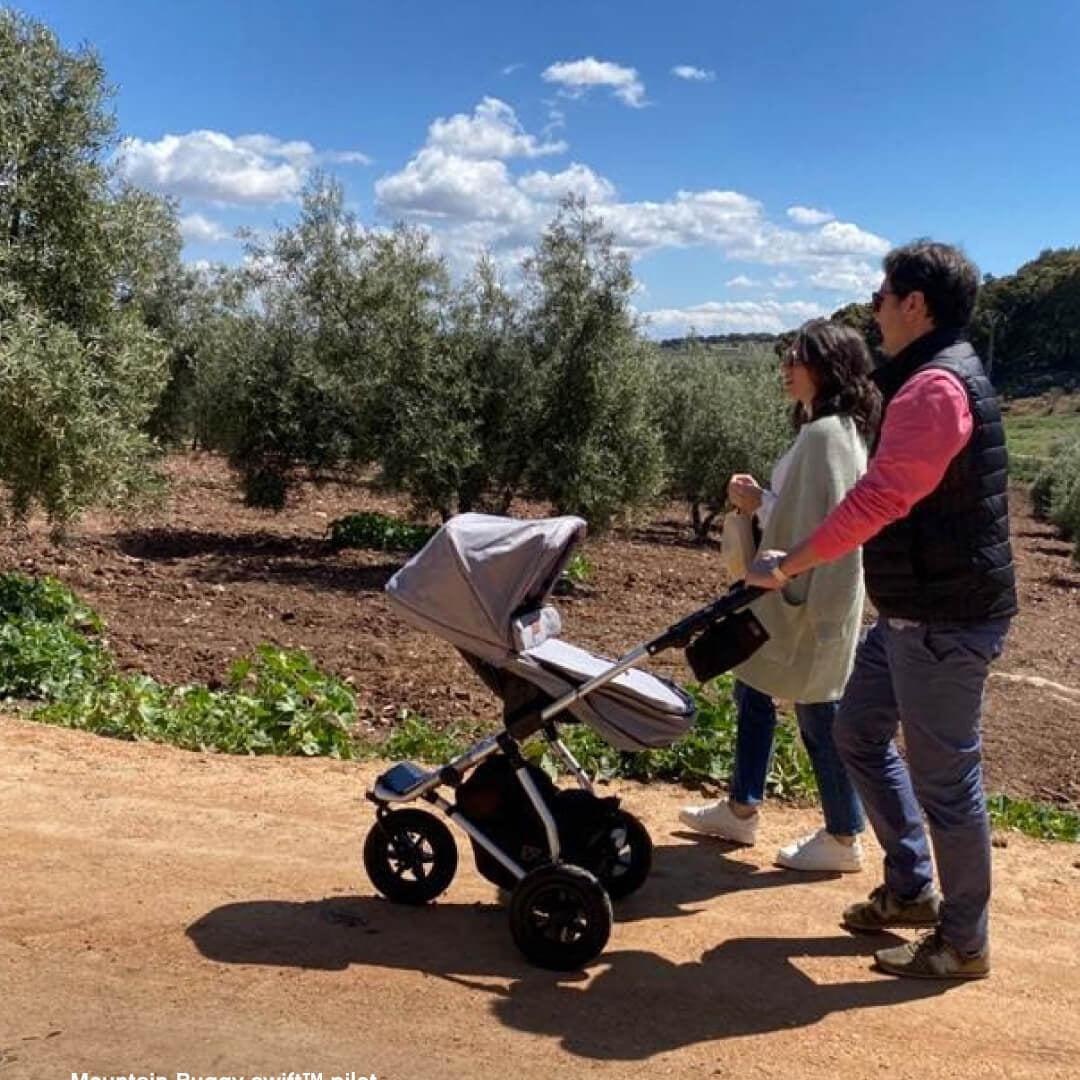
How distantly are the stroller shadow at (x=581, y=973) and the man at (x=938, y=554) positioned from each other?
344 mm

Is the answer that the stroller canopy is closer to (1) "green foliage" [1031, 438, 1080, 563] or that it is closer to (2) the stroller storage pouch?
(2) the stroller storage pouch

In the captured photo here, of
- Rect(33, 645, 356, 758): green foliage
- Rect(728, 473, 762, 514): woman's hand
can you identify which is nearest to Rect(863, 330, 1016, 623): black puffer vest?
Rect(728, 473, 762, 514): woman's hand

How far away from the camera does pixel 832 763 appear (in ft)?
16.7

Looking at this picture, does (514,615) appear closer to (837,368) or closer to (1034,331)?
(837,368)

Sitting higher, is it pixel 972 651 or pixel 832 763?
pixel 972 651

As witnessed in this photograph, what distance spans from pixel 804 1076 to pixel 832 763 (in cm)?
174

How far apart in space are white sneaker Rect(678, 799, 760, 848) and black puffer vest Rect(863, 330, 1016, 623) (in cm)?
190

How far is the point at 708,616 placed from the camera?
437 centimetres

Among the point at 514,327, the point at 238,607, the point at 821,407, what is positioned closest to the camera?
the point at 821,407

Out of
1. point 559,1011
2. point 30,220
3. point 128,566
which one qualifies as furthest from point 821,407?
point 128,566

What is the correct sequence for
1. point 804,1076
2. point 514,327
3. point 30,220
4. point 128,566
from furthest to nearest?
point 514,327 → point 128,566 → point 30,220 → point 804,1076

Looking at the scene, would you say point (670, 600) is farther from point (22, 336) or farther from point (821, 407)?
point (821, 407)

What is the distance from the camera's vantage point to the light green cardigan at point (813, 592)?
4.84 m

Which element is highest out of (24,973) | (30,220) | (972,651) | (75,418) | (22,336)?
(30,220)
